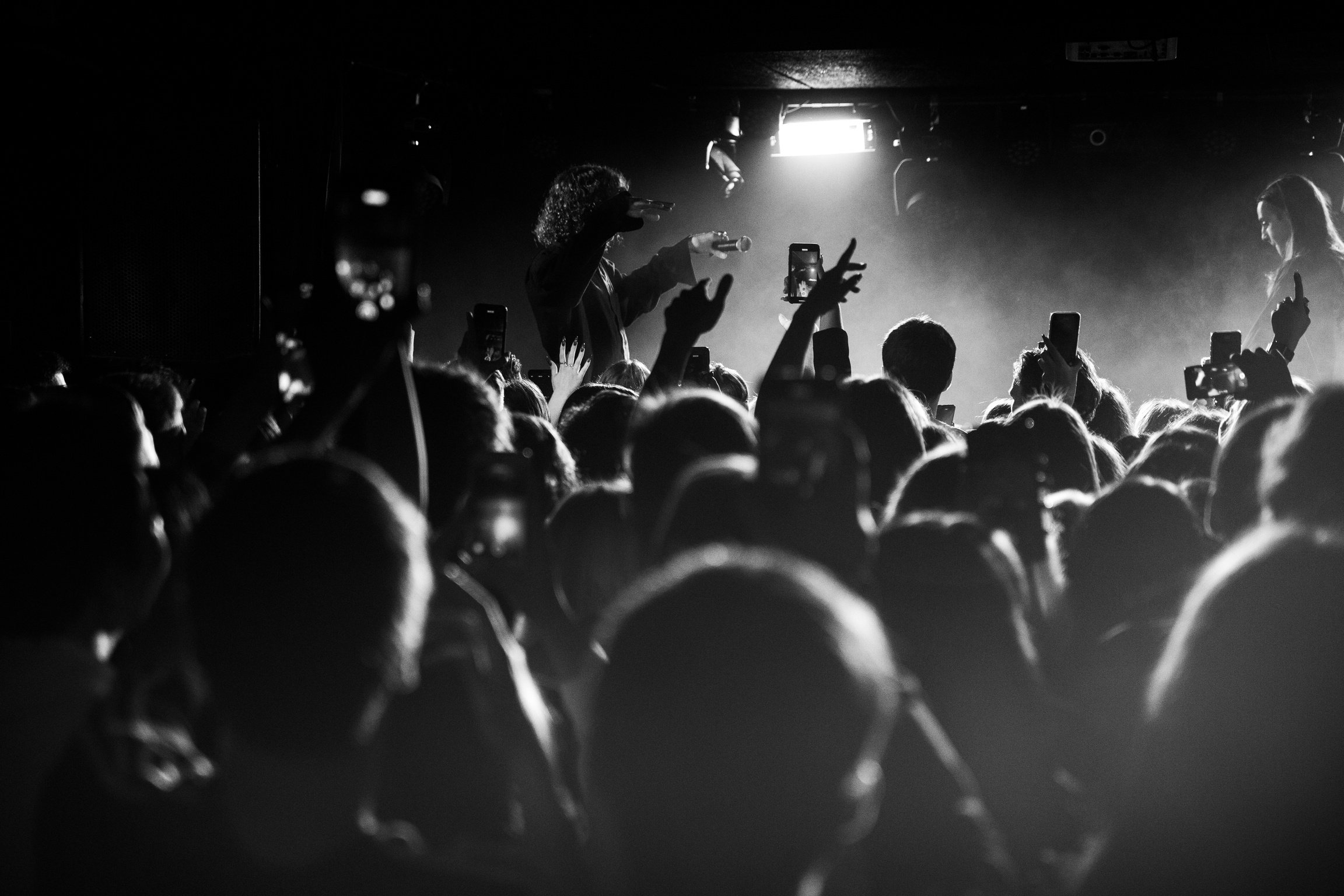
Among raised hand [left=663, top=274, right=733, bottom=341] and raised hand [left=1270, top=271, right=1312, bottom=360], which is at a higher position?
raised hand [left=663, top=274, right=733, bottom=341]

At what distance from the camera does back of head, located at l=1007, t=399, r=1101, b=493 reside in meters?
2.14

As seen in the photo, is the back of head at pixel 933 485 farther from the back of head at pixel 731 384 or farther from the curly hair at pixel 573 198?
the curly hair at pixel 573 198

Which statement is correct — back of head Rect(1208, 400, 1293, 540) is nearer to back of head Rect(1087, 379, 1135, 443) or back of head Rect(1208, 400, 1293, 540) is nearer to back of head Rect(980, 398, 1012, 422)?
back of head Rect(980, 398, 1012, 422)

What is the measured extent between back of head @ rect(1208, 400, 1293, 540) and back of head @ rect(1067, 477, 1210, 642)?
0.06 metres

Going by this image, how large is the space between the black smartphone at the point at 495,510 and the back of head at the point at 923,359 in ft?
8.94

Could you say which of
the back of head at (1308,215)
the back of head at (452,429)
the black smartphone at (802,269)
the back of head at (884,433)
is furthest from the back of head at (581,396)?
the back of head at (1308,215)

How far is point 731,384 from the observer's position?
11.8ft

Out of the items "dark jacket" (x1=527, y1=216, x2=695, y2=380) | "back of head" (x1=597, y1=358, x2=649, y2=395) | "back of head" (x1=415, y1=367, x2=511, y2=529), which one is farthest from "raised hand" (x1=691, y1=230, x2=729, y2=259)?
"back of head" (x1=415, y1=367, x2=511, y2=529)

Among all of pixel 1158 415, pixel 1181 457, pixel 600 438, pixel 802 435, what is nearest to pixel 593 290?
pixel 1158 415

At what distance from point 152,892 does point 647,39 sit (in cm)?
536

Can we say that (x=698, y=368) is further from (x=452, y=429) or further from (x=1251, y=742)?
(x=1251, y=742)

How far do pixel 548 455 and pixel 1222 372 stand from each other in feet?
5.91

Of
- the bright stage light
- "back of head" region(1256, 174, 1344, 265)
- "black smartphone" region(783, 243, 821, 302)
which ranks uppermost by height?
the bright stage light

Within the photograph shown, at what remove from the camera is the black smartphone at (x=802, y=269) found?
4406 mm
